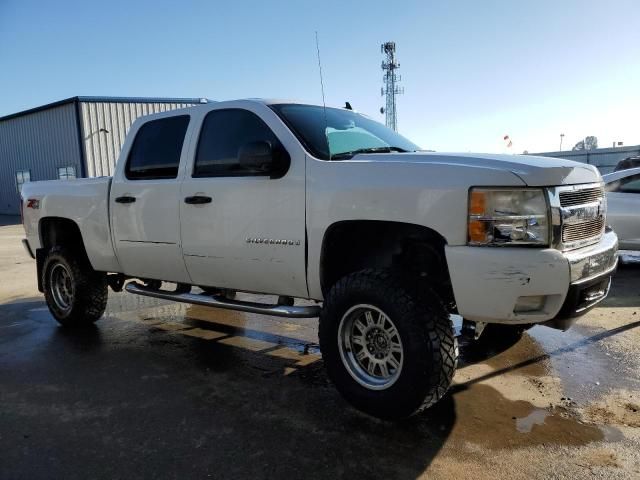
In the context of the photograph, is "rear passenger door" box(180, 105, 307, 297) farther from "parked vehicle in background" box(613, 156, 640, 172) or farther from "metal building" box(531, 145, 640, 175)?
"metal building" box(531, 145, 640, 175)

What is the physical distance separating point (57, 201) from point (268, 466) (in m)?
4.06

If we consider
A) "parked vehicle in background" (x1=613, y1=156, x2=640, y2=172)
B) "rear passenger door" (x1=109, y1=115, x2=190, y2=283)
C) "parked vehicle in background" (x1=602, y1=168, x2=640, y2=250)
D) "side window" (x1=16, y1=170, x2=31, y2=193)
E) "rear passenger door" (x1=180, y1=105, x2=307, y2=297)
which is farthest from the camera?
"side window" (x1=16, y1=170, x2=31, y2=193)

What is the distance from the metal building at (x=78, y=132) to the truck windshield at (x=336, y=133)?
20432 mm

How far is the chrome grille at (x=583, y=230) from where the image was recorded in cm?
302

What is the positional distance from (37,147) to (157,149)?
81.7ft

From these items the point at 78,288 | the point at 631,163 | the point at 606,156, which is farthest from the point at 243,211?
the point at 606,156

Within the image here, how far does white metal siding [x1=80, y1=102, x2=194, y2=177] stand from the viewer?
2277cm

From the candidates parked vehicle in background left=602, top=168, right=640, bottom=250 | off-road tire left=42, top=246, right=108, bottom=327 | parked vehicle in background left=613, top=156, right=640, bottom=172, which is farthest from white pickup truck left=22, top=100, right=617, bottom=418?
parked vehicle in background left=613, top=156, right=640, bottom=172

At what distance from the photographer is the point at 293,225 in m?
3.67

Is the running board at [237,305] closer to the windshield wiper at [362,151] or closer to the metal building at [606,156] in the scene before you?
the windshield wiper at [362,151]

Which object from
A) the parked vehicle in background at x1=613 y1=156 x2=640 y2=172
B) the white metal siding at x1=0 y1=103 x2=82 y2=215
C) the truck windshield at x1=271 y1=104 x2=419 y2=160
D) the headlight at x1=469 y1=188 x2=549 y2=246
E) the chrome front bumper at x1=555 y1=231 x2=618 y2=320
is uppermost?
the white metal siding at x1=0 y1=103 x2=82 y2=215

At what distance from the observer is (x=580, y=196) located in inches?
126

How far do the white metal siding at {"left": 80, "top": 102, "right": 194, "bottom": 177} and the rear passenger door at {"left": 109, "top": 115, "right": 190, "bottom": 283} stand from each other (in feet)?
62.3

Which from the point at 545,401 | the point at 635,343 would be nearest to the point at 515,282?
the point at 545,401
